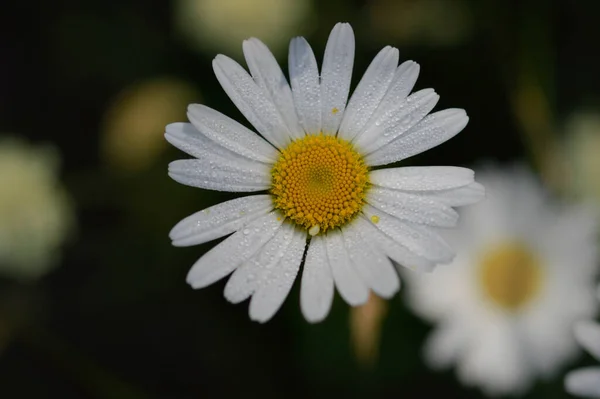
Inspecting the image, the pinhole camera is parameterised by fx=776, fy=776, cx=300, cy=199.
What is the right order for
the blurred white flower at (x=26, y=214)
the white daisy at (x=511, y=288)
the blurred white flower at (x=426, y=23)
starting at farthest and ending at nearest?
the blurred white flower at (x=426, y=23) < the blurred white flower at (x=26, y=214) < the white daisy at (x=511, y=288)

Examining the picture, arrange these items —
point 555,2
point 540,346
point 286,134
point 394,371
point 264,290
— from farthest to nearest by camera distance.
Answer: point 555,2, point 394,371, point 540,346, point 286,134, point 264,290

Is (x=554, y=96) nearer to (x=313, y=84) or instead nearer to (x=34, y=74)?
(x=313, y=84)

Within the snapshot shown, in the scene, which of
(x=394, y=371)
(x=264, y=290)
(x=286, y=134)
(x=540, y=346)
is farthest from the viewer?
(x=394, y=371)

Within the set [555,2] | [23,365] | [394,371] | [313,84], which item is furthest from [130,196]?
[555,2]

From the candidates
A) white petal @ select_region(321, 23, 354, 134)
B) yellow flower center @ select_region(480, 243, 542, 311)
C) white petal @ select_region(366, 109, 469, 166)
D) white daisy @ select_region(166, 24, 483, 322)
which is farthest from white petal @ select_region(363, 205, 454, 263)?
yellow flower center @ select_region(480, 243, 542, 311)

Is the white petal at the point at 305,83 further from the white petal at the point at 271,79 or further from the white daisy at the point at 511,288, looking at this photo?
the white daisy at the point at 511,288

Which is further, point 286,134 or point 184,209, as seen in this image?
point 184,209

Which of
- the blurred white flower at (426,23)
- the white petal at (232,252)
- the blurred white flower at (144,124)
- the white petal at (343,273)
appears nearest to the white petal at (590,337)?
the white petal at (343,273)

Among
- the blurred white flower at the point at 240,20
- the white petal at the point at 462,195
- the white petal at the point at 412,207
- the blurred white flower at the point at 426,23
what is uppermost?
the blurred white flower at the point at 426,23
